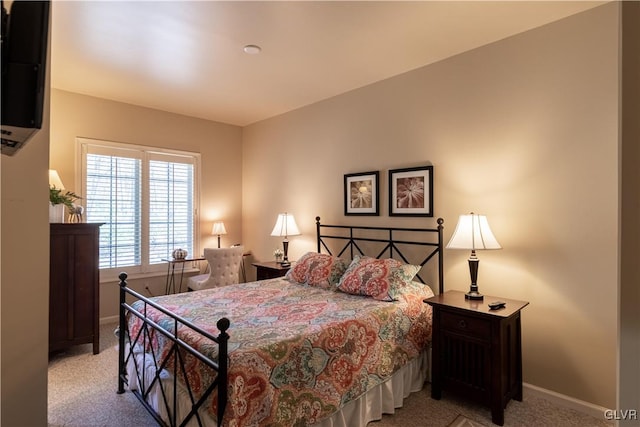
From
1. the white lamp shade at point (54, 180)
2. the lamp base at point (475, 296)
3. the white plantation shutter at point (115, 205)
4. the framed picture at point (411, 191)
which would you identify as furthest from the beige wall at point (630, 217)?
the white plantation shutter at point (115, 205)

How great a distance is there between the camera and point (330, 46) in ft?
9.68

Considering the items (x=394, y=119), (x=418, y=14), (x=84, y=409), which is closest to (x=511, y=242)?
(x=394, y=119)

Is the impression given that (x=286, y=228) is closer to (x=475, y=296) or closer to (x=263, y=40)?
(x=263, y=40)

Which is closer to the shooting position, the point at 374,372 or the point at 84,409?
the point at 374,372

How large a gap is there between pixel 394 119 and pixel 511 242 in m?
1.67

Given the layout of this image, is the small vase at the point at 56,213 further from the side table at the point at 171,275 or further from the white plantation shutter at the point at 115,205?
the side table at the point at 171,275

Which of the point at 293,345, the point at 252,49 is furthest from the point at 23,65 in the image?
the point at 252,49

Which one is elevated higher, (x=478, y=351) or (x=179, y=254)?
(x=179, y=254)

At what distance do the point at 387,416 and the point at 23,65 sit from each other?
2660 mm

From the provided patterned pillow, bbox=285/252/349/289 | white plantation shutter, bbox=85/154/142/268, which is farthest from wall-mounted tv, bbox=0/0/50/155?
white plantation shutter, bbox=85/154/142/268

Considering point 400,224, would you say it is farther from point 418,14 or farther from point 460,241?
point 418,14

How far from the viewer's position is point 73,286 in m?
3.40

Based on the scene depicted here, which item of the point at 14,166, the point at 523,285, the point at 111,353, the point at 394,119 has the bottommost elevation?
the point at 111,353

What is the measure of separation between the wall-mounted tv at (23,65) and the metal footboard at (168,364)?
1190 mm
